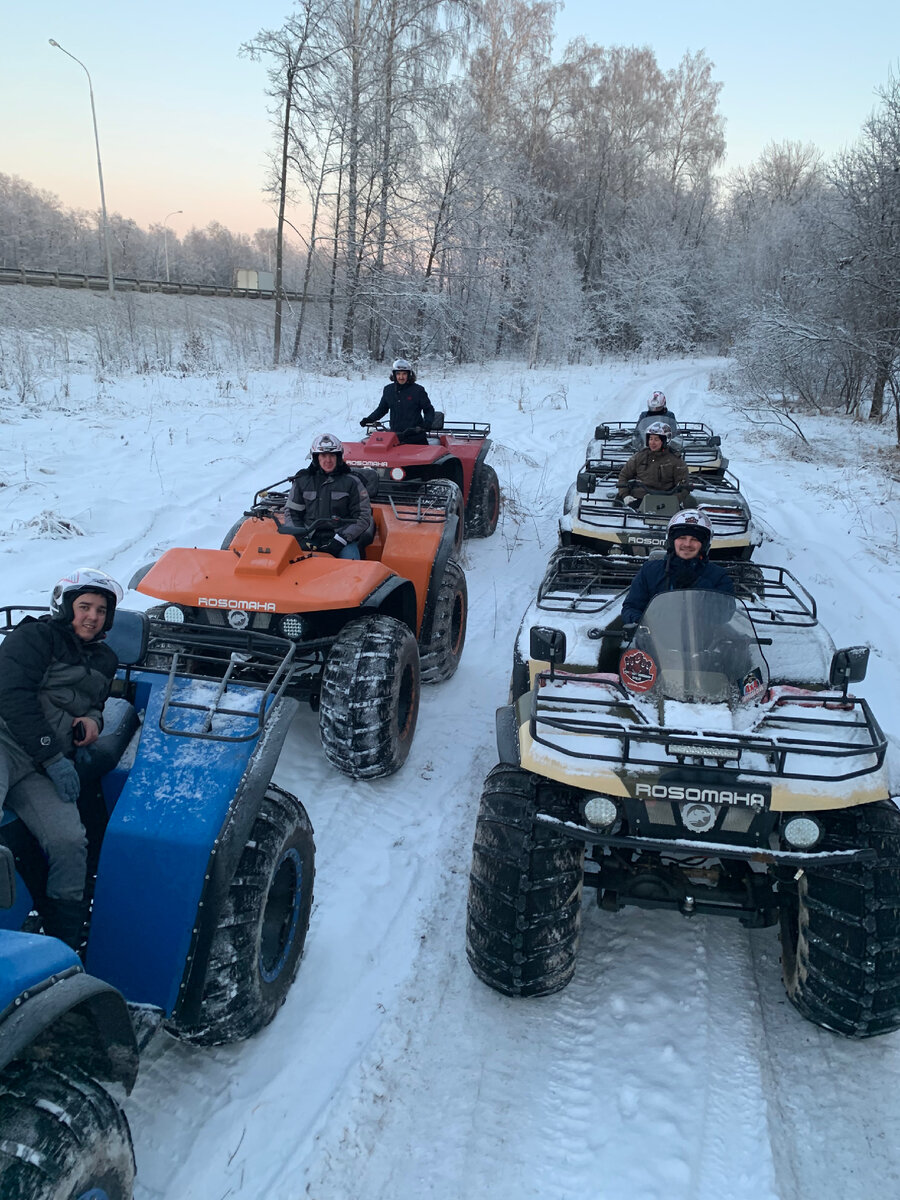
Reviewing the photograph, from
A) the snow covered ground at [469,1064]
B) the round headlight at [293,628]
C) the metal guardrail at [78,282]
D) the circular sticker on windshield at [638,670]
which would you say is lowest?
the snow covered ground at [469,1064]

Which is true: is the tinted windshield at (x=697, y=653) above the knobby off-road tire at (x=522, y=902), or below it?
above

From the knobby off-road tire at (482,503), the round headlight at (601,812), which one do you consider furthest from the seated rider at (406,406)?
the round headlight at (601,812)

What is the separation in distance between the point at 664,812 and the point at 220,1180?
6.29ft

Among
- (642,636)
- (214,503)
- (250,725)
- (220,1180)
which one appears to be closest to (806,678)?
(642,636)

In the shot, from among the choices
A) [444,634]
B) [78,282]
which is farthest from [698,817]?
[78,282]

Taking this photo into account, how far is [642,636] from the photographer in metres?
4.06

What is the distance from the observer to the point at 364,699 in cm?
455

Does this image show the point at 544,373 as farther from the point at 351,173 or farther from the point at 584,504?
the point at 584,504

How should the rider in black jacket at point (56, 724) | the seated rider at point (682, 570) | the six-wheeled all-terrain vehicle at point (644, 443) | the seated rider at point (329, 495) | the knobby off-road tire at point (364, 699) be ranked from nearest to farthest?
the rider in black jacket at point (56, 724)
the knobby off-road tire at point (364, 699)
the seated rider at point (682, 570)
the seated rider at point (329, 495)
the six-wheeled all-terrain vehicle at point (644, 443)

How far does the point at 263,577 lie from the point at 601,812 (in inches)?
100

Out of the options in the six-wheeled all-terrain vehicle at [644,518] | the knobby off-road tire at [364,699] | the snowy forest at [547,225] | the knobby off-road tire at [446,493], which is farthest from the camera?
the snowy forest at [547,225]

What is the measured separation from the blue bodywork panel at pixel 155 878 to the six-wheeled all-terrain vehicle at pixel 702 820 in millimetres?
1125

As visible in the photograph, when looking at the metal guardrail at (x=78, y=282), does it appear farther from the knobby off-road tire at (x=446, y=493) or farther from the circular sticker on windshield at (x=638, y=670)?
the circular sticker on windshield at (x=638, y=670)

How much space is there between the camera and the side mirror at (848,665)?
12.5 feet
